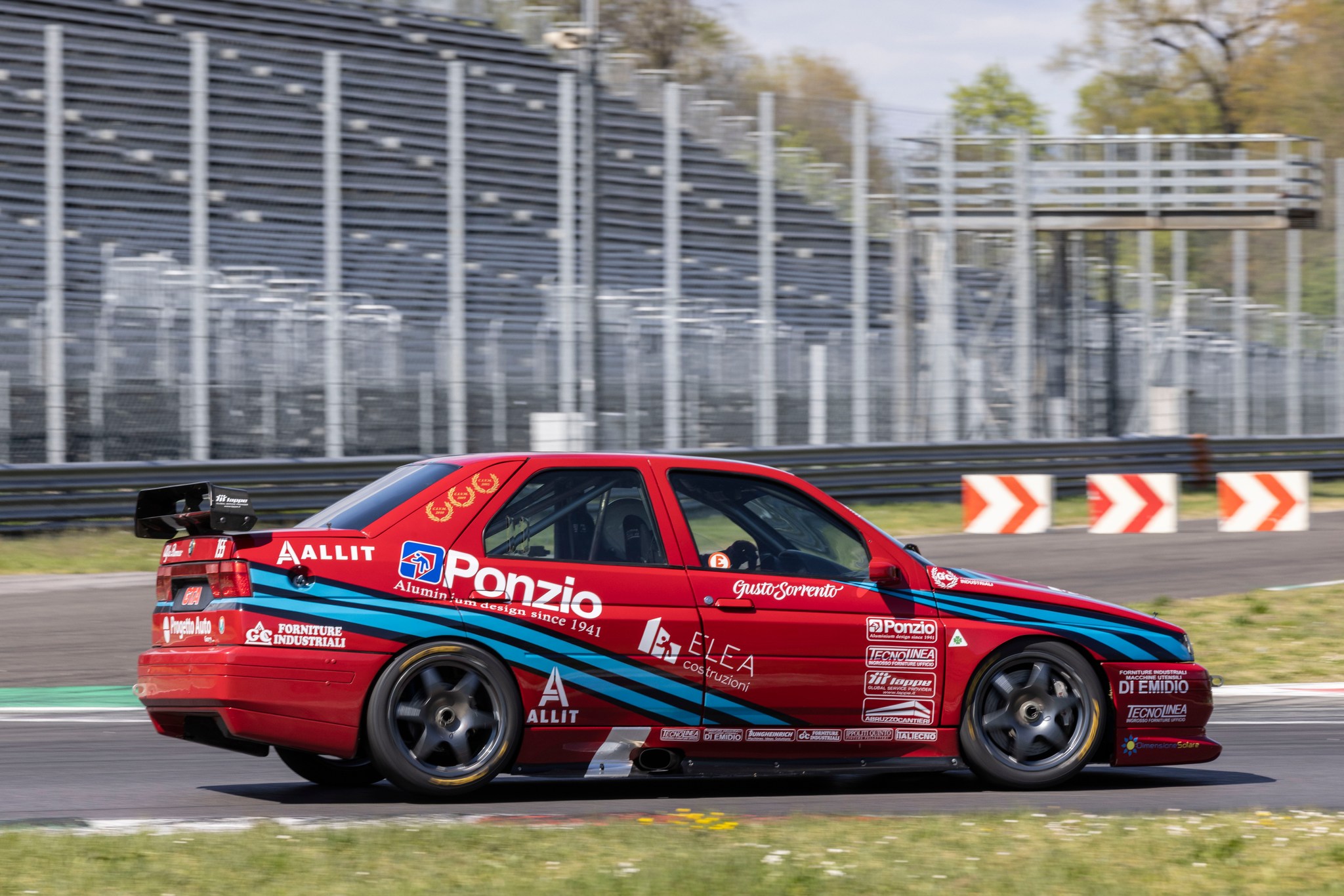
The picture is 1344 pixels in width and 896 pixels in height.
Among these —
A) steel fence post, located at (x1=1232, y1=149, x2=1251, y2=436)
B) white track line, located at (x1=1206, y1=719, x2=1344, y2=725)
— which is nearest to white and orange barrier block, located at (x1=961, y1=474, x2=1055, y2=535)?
steel fence post, located at (x1=1232, y1=149, x2=1251, y2=436)

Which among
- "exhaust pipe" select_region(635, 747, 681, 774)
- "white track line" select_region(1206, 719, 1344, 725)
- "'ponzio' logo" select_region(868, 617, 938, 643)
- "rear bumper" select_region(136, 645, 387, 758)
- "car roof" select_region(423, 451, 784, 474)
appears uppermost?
"car roof" select_region(423, 451, 784, 474)

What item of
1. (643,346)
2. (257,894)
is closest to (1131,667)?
(257,894)

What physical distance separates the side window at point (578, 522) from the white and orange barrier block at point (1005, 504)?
14036 millimetres

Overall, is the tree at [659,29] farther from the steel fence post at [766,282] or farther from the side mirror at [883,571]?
the side mirror at [883,571]

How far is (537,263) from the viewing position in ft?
76.5

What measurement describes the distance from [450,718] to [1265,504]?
654 inches

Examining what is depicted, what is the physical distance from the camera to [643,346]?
22688 millimetres

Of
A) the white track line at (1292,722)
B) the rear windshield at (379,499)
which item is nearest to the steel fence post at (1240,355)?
the white track line at (1292,722)

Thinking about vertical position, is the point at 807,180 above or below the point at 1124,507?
above

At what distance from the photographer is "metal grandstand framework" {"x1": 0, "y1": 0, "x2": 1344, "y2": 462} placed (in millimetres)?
19891

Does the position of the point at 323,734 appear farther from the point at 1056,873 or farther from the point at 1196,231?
the point at 1196,231

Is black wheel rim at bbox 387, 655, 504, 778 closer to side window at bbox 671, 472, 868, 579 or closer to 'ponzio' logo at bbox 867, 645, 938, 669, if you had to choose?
side window at bbox 671, 472, 868, 579

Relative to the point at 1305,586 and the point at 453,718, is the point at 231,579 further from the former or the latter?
the point at 1305,586

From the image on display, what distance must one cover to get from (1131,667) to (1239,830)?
128 cm
